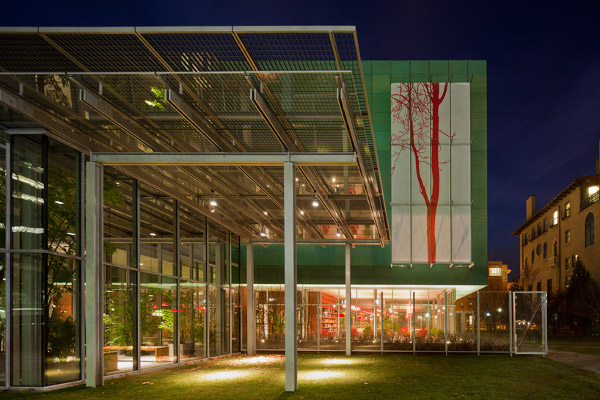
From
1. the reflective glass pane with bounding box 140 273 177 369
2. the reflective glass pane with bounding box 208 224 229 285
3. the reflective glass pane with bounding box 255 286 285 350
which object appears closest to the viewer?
the reflective glass pane with bounding box 140 273 177 369

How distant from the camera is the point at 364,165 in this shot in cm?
1481

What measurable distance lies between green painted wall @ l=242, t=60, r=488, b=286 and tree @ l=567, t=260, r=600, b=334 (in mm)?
16979

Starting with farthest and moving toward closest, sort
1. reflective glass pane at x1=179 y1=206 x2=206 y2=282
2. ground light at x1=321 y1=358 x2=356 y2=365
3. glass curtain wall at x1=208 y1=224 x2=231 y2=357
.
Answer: glass curtain wall at x1=208 y1=224 x2=231 y2=357, ground light at x1=321 y1=358 x2=356 y2=365, reflective glass pane at x1=179 y1=206 x2=206 y2=282

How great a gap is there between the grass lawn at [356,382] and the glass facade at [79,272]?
0.77 meters

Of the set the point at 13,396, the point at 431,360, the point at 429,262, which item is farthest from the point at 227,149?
the point at 429,262


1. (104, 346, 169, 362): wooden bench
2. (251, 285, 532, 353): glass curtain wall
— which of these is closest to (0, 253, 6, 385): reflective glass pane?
(104, 346, 169, 362): wooden bench

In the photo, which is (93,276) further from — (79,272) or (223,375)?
(223,375)

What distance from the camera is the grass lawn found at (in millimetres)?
12367

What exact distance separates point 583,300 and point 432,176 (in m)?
21.6

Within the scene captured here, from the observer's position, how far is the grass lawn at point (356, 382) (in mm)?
12367

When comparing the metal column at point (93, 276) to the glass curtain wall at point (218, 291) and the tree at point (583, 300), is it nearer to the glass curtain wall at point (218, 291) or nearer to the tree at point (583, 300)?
the glass curtain wall at point (218, 291)

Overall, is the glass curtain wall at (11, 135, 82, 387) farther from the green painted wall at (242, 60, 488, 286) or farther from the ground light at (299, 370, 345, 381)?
the green painted wall at (242, 60, 488, 286)

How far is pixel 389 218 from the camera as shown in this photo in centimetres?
3112

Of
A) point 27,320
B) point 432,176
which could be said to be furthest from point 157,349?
point 432,176
